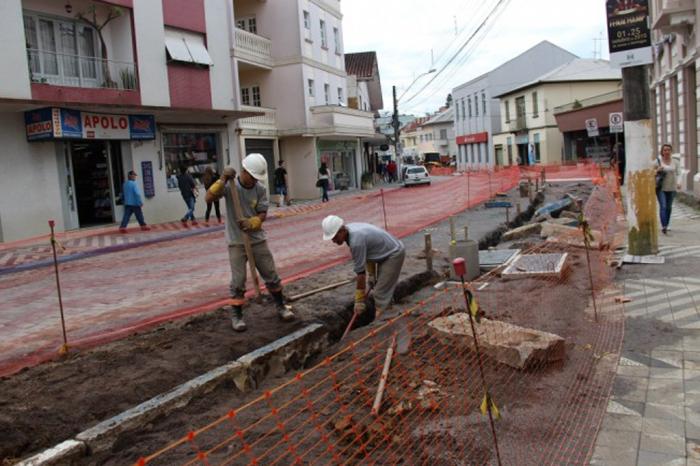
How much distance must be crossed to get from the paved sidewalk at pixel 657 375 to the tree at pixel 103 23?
15324 millimetres

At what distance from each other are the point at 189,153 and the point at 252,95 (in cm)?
914

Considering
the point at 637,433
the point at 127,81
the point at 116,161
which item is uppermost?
the point at 127,81

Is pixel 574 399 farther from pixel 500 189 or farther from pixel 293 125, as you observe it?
pixel 293 125

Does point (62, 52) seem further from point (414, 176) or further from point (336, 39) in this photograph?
point (414, 176)

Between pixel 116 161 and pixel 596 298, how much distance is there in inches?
602

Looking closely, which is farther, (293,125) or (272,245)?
(293,125)

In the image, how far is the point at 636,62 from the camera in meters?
9.27

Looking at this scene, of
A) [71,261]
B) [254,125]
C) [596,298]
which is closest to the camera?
[596,298]

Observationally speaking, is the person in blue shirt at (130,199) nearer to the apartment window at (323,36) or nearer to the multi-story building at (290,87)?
the multi-story building at (290,87)

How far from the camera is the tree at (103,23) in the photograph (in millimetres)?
17906

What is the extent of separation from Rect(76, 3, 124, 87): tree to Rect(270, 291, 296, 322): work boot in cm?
1396

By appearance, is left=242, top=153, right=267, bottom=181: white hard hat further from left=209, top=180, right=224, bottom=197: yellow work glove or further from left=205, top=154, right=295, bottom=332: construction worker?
left=209, top=180, right=224, bottom=197: yellow work glove

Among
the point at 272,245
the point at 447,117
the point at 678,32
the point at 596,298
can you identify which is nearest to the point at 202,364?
the point at 596,298

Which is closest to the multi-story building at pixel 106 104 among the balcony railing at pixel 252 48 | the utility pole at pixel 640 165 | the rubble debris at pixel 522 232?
the balcony railing at pixel 252 48
